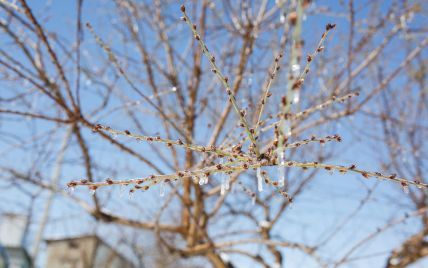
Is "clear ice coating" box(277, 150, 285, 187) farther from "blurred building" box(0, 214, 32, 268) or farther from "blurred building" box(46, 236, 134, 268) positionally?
"blurred building" box(46, 236, 134, 268)

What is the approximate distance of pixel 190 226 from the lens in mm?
4047

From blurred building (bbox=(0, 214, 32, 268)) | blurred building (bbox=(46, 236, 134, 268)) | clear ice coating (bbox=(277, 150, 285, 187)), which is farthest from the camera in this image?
blurred building (bbox=(46, 236, 134, 268))

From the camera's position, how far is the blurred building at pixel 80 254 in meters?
20.8

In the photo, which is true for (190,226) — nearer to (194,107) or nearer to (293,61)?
(194,107)

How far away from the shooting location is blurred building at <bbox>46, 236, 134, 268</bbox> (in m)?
20.8

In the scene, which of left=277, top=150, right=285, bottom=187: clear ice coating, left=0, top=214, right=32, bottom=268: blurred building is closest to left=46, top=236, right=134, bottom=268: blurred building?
left=0, top=214, right=32, bottom=268: blurred building

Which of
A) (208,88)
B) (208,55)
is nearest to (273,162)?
(208,55)

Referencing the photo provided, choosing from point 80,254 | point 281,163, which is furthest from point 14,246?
point 281,163

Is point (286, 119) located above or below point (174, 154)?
below

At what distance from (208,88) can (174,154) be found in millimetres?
878

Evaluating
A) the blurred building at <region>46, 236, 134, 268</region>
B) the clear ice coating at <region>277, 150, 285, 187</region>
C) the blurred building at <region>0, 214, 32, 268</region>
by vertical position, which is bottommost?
the clear ice coating at <region>277, 150, 285, 187</region>

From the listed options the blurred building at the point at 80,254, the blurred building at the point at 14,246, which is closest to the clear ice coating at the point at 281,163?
the blurred building at the point at 14,246

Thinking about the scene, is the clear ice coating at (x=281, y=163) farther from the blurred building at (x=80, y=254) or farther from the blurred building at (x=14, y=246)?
the blurred building at (x=80, y=254)

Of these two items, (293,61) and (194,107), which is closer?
(293,61)
